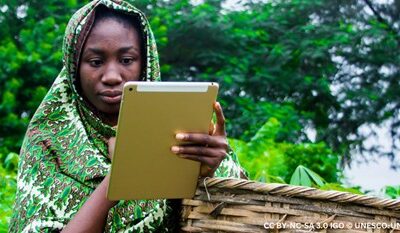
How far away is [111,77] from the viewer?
2883 millimetres

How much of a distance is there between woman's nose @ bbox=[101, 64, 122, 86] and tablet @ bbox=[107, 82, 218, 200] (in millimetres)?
524

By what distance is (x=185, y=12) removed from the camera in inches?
414

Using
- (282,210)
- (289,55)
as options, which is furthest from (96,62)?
(289,55)

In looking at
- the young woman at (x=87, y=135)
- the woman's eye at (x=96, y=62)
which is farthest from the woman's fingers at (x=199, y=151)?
the woman's eye at (x=96, y=62)

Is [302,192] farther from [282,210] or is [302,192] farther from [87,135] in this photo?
[87,135]

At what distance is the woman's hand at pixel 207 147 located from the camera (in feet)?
7.93

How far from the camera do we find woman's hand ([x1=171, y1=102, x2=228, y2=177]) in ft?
7.93

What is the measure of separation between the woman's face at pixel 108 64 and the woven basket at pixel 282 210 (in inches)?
22.7

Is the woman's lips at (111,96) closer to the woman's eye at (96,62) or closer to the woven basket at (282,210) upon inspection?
the woman's eye at (96,62)

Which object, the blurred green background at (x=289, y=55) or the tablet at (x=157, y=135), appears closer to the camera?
the tablet at (x=157, y=135)

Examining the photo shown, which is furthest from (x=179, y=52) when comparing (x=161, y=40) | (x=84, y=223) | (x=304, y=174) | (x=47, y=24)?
(x=84, y=223)

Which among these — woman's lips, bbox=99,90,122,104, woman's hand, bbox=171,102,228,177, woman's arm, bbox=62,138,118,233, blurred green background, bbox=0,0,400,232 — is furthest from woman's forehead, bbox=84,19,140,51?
blurred green background, bbox=0,0,400,232

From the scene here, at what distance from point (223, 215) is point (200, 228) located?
0.09m

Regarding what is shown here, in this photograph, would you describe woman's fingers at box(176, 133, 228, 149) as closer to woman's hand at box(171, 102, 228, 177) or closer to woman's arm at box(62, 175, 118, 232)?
woman's hand at box(171, 102, 228, 177)
